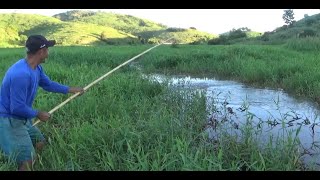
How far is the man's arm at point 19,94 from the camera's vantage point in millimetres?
3221

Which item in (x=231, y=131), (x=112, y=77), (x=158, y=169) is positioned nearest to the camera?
(x=158, y=169)

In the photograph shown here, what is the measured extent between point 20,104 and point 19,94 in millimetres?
85

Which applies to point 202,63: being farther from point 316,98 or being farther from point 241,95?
point 316,98

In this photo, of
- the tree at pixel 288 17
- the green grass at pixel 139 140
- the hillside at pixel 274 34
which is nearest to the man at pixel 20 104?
the green grass at pixel 139 140

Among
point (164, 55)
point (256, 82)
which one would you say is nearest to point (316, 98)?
point (256, 82)

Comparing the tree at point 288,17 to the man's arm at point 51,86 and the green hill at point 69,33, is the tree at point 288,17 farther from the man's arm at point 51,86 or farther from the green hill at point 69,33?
the man's arm at point 51,86

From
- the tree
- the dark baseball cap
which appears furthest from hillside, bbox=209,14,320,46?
the dark baseball cap

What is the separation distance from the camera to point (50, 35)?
45.6 meters

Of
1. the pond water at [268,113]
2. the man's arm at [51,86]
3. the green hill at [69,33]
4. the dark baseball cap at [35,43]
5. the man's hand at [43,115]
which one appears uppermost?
the green hill at [69,33]

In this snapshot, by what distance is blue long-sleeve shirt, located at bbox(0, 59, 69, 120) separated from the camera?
3.23m

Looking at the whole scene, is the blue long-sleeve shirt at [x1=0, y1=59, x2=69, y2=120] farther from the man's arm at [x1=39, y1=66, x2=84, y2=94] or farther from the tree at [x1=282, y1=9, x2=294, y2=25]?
the tree at [x1=282, y1=9, x2=294, y2=25]
